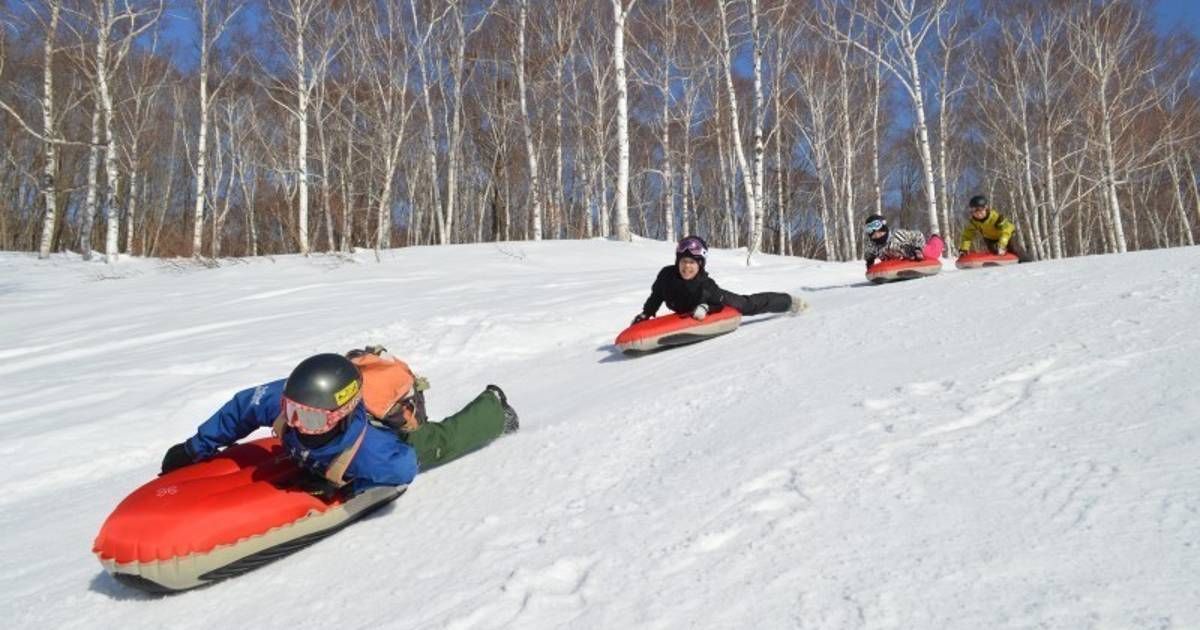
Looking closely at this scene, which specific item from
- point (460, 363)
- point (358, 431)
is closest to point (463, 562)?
point (358, 431)

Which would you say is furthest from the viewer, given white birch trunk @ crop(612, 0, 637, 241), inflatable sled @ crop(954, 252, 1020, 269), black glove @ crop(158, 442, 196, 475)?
white birch trunk @ crop(612, 0, 637, 241)

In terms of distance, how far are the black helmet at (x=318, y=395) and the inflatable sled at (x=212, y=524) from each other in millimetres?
287

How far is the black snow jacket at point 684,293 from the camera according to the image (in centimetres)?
556

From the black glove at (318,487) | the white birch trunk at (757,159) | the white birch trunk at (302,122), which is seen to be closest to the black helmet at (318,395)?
the black glove at (318,487)

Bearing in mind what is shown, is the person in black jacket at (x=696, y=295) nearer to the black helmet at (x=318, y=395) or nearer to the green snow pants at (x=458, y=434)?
the green snow pants at (x=458, y=434)

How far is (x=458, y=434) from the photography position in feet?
11.5

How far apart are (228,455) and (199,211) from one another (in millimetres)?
16440

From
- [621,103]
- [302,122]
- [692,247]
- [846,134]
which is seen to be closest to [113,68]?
[302,122]

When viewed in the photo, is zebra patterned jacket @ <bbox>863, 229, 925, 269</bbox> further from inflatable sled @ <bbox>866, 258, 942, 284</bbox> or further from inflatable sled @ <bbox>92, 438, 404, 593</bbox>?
inflatable sled @ <bbox>92, 438, 404, 593</bbox>

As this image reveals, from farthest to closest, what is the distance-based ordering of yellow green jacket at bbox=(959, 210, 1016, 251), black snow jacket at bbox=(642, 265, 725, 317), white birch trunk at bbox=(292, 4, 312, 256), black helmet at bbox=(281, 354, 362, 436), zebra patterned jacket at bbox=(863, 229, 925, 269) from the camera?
white birch trunk at bbox=(292, 4, 312, 256)
yellow green jacket at bbox=(959, 210, 1016, 251)
zebra patterned jacket at bbox=(863, 229, 925, 269)
black snow jacket at bbox=(642, 265, 725, 317)
black helmet at bbox=(281, 354, 362, 436)

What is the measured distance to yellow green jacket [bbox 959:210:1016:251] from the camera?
8.04 metres

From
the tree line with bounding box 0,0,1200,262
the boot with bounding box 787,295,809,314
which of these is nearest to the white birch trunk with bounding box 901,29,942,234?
the tree line with bounding box 0,0,1200,262

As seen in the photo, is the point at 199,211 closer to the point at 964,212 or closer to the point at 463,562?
the point at 463,562

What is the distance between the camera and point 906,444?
95.3 inches
